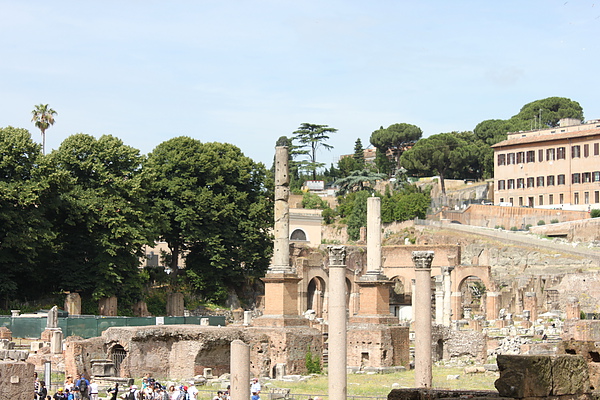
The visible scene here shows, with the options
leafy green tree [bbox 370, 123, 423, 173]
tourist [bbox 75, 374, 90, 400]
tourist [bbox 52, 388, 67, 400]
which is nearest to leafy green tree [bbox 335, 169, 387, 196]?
leafy green tree [bbox 370, 123, 423, 173]

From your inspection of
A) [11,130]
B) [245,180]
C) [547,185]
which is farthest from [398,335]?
[547,185]

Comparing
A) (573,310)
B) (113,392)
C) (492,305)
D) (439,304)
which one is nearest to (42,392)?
(113,392)

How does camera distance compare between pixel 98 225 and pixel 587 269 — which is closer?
pixel 98 225

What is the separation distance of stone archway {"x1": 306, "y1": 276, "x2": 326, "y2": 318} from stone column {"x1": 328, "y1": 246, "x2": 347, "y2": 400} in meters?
43.1

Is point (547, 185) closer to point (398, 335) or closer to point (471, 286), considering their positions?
point (471, 286)

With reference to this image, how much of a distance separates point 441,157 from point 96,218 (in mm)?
57693

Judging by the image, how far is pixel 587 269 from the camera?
2466 inches

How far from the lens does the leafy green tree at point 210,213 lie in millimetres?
53562

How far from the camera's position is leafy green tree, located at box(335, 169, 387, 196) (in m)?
99.4

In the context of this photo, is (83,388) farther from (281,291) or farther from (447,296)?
(447,296)

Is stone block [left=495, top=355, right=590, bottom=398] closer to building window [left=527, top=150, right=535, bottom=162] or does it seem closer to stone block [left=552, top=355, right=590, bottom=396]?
stone block [left=552, top=355, right=590, bottom=396]

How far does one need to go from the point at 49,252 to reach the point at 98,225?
243cm

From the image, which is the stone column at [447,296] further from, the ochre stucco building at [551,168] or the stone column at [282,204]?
the ochre stucco building at [551,168]

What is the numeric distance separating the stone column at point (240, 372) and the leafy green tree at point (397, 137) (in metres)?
99.3
